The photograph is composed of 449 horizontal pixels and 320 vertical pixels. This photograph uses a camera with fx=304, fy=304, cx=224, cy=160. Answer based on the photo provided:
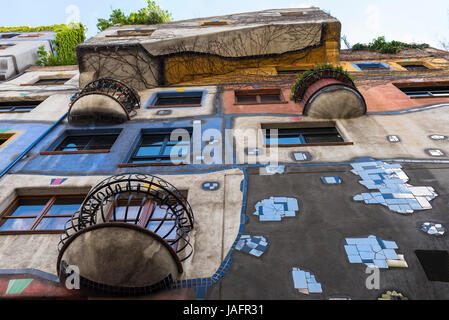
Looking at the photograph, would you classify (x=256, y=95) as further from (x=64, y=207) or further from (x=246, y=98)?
(x=64, y=207)

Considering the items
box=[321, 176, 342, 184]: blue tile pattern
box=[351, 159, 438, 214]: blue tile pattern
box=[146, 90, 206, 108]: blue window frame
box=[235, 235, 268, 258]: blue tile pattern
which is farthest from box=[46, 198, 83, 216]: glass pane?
box=[351, 159, 438, 214]: blue tile pattern

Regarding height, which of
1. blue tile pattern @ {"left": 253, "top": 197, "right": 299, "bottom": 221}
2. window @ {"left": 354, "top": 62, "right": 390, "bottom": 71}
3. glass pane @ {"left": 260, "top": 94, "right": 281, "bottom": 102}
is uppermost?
window @ {"left": 354, "top": 62, "right": 390, "bottom": 71}

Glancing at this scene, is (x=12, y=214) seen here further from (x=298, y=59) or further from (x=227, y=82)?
(x=298, y=59)

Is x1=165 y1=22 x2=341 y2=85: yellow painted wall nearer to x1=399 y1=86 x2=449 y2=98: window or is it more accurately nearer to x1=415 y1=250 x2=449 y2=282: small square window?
x1=399 y1=86 x2=449 y2=98: window

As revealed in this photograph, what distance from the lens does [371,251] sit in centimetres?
602

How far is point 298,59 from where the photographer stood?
17094 mm

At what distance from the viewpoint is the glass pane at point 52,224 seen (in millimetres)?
7424

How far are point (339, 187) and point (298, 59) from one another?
11364 millimetres

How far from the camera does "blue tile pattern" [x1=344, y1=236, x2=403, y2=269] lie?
5798mm

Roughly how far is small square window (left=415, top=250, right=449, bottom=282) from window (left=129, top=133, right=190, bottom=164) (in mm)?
6567

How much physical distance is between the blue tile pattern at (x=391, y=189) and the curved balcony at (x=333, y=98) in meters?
3.13

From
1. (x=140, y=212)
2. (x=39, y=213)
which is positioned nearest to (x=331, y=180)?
(x=140, y=212)

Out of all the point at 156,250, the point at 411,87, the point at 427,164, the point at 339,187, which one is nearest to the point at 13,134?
the point at 156,250

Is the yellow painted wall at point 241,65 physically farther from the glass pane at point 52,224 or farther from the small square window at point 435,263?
the small square window at point 435,263
